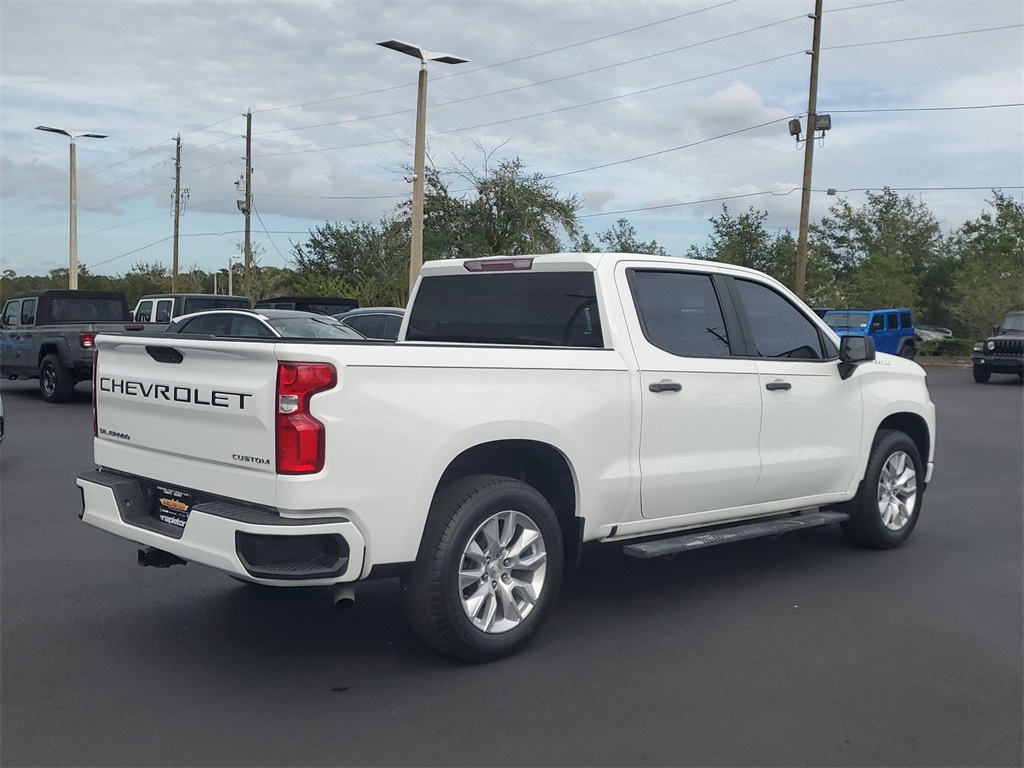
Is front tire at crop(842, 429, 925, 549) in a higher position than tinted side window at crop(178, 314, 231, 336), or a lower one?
lower

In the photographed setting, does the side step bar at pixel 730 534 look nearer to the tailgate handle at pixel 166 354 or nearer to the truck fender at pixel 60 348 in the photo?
the tailgate handle at pixel 166 354

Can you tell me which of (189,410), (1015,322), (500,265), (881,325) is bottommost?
(189,410)

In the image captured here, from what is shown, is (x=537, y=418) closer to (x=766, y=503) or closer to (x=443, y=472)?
(x=443, y=472)

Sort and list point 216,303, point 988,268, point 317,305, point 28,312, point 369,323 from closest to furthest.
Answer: point 28,312 → point 369,323 → point 216,303 → point 317,305 → point 988,268

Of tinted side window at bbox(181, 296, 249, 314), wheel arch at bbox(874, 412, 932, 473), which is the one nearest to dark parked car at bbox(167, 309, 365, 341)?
tinted side window at bbox(181, 296, 249, 314)

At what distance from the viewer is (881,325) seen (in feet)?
100

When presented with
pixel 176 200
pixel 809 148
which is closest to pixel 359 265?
pixel 176 200

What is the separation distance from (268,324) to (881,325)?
70.3 feet

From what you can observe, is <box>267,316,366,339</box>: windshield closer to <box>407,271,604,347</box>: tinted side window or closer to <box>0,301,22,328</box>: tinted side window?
<box>0,301,22,328</box>: tinted side window

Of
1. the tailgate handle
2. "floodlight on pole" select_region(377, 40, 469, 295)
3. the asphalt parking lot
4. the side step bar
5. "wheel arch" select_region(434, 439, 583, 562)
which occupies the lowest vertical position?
the asphalt parking lot

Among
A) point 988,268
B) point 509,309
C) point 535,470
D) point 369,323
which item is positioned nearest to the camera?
point 535,470

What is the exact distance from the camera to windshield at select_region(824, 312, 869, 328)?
29.8 m

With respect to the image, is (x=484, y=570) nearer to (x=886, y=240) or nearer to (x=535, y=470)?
(x=535, y=470)

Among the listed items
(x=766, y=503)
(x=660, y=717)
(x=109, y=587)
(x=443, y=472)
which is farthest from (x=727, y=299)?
(x=109, y=587)
